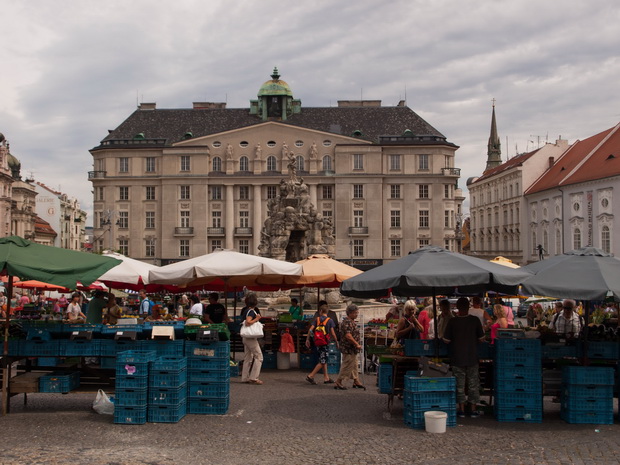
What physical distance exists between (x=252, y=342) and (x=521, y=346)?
18.3 ft

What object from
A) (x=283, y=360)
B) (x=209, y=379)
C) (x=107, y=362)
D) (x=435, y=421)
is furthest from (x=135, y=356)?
(x=283, y=360)

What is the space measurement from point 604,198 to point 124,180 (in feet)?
160

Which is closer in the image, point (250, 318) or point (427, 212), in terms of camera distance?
point (250, 318)

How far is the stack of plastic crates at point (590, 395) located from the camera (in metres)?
11.0

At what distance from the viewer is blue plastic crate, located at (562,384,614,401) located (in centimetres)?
1100

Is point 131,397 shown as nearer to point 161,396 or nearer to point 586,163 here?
point 161,396

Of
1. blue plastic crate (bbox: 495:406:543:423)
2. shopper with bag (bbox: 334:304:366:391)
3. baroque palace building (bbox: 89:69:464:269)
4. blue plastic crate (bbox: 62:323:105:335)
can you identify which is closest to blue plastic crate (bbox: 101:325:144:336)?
blue plastic crate (bbox: 62:323:105:335)

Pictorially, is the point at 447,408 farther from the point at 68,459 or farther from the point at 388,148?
the point at 388,148

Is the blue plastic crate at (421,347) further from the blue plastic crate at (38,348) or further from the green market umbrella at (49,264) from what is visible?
the blue plastic crate at (38,348)

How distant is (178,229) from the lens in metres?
78.1

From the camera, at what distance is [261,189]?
79.0 meters

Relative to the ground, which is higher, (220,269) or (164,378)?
(220,269)

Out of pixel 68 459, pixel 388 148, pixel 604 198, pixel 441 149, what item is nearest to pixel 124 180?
pixel 388 148

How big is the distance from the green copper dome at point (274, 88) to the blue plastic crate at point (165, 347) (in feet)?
243
